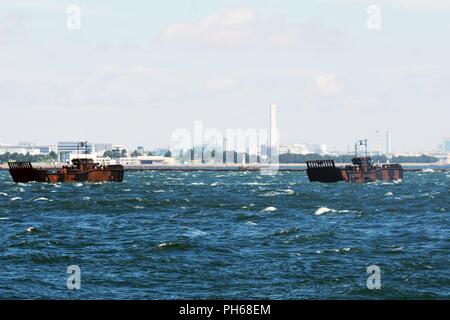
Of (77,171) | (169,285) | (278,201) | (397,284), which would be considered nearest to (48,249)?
(169,285)

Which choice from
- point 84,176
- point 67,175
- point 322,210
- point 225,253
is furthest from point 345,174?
point 225,253

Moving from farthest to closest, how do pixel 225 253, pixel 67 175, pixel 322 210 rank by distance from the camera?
1. pixel 67 175
2. pixel 322 210
3. pixel 225 253

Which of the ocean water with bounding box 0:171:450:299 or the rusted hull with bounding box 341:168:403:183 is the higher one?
the ocean water with bounding box 0:171:450:299

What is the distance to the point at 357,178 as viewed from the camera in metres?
150

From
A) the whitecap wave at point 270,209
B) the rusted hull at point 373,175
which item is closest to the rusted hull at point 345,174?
the rusted hull at point 373,175

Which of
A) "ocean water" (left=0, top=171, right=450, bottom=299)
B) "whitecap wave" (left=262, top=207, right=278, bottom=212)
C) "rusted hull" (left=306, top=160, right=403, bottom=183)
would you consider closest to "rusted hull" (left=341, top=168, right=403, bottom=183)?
"rusted hull" (left=306, top=160, right=403, bottom=183)

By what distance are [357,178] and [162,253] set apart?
371 feet

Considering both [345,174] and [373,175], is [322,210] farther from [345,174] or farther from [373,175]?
[373,175]

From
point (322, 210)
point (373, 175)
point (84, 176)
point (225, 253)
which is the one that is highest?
point (225, 253)

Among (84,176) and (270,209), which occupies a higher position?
(84,176)

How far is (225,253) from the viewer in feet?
134

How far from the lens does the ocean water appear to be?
30.4 m

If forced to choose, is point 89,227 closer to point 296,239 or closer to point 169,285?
point 296,239

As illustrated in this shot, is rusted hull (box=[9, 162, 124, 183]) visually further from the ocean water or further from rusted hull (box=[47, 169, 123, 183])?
the ocean water
